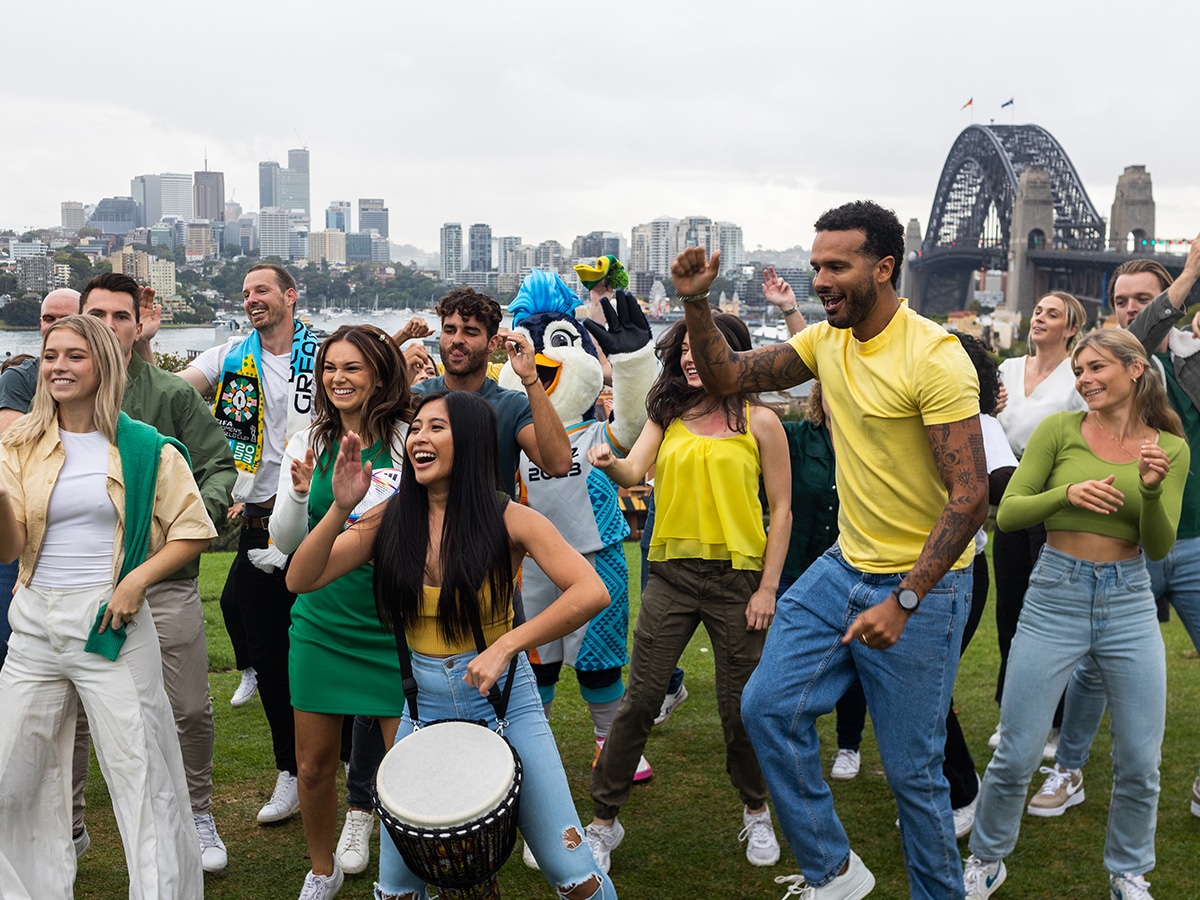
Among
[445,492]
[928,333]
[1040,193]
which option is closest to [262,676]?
[445,492]

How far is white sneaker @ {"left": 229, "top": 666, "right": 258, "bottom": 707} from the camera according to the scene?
6.20 metres

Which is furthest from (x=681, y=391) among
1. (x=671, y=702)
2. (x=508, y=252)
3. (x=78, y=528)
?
(x=508, y=252)

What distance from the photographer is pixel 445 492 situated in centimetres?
322

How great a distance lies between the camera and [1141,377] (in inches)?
156

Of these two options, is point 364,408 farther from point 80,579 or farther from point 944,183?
point 944,183

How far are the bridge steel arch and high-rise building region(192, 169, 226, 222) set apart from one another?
66253mm

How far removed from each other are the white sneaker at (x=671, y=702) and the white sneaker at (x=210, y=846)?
2445mm

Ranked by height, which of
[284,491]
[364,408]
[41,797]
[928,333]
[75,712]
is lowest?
[41,797]

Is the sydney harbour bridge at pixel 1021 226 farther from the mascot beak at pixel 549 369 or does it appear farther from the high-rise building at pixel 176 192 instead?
the mascot beak at pixel 549 369

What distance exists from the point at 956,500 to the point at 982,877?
1631 mm

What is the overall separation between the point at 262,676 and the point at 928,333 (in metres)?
2.97

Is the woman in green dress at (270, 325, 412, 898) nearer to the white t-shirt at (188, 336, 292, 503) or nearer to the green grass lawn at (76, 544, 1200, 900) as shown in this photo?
the green grass lawn at (76, 544, 1200, 900)

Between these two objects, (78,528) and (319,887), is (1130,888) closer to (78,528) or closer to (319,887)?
(319,887)

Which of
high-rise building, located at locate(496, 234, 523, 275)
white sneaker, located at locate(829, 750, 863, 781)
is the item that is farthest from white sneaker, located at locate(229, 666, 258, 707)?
high-rise building, located at locate(496, 234, 523, 275)
